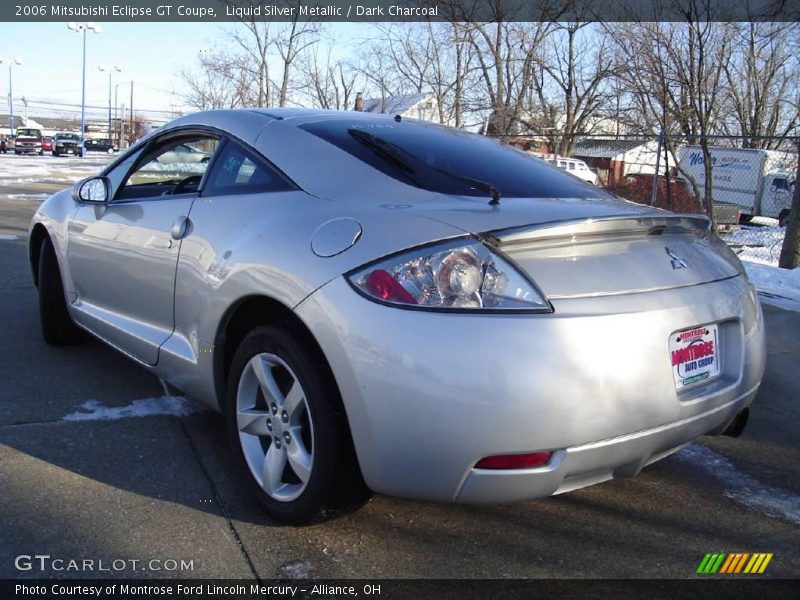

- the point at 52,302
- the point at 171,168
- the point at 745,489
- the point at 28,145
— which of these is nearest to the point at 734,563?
the point at 745,489

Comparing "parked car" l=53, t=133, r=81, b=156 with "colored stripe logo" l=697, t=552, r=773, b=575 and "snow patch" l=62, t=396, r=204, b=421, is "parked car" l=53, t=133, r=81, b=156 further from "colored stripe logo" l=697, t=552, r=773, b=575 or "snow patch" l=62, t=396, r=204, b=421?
"colored stripe logo" l=697, t=552, r=773, b=575

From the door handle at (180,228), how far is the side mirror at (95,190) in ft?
3.04

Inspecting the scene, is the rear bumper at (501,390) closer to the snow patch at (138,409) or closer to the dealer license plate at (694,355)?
the dealer license plate at (694,355)

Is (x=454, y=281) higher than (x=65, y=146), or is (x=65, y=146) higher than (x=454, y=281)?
(x=454, y=281)

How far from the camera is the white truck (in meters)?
→ 24.6

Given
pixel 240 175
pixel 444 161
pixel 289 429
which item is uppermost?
pixel 444 161

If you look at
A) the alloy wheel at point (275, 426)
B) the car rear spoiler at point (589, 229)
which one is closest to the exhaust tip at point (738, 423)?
the car rear spoiler at point (589, 229)

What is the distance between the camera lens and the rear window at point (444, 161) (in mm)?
2836

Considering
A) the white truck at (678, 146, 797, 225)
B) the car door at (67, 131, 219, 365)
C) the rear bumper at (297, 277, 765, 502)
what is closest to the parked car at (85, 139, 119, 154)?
the white truck at (678, 146, 797, 225)

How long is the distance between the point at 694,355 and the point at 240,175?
6.35ft

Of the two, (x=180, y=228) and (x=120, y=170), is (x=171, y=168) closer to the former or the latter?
(x=120, y=170)

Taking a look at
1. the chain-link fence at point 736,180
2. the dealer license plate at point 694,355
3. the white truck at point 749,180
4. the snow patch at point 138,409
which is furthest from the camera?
the white truck at point 749,180

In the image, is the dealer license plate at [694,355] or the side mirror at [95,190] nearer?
the dealer license plate at [694,355]

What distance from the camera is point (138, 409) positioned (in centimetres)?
371
